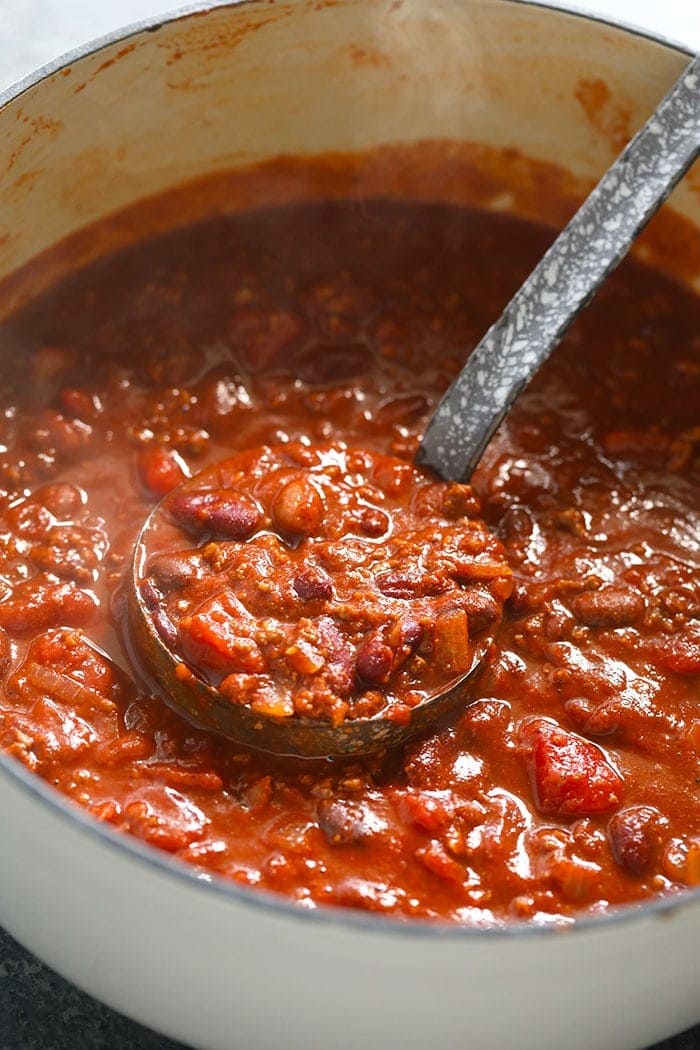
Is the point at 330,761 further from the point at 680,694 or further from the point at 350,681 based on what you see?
the point at 680,694

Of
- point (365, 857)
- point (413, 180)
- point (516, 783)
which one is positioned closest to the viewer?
point (365, 857)

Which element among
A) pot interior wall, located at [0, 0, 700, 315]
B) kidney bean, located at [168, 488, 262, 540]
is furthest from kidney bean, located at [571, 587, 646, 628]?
pot interior wall, located at [0, 0, 700, 315]

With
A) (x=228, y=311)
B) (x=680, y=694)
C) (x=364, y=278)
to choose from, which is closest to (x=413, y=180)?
(x=364, y=278)

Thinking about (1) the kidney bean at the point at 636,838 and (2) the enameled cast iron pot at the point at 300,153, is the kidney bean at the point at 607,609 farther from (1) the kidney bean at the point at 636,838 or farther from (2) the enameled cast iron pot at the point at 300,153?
(2) the enameled cast iron pot at the point at 300,153

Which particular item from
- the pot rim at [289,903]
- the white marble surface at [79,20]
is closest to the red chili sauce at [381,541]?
the pot rim at [289,903]

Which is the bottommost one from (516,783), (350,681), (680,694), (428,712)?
(680,694)

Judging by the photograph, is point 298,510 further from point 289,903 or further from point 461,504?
point 289,903
